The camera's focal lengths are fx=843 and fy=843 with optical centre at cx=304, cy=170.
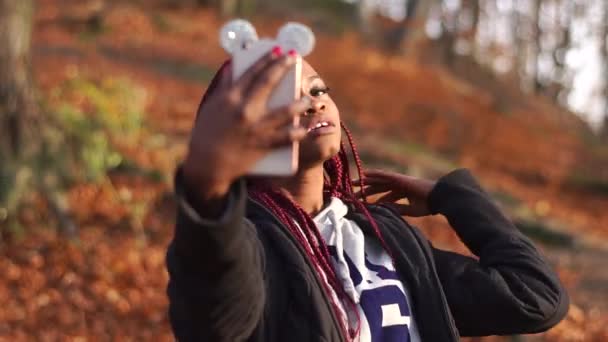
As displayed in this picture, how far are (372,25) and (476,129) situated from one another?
25.1 ft

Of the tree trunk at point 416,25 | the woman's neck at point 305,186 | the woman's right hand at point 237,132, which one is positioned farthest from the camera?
the tree trunk at point 416,25

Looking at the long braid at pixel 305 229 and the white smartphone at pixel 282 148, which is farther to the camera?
the long braid at pixel 305 229

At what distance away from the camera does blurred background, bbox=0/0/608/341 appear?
651cm

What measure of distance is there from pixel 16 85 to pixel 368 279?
530 cm

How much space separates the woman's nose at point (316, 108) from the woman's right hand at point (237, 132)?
0.51 m

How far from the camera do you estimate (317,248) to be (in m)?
1.98

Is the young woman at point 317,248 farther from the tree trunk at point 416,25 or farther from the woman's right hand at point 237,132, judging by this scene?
the tree trunk at point 416,25

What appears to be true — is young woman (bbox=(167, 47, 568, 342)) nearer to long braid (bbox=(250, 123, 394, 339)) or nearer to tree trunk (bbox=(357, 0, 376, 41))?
long braid (bbox=(250, 123, 394, 339))

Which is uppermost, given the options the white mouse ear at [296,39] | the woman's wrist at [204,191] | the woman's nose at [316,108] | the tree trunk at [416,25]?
the white mouse ear at [296,39]

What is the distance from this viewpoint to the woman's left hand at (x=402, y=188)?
7.92 feet

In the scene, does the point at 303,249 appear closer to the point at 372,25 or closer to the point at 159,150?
the point at 159,150

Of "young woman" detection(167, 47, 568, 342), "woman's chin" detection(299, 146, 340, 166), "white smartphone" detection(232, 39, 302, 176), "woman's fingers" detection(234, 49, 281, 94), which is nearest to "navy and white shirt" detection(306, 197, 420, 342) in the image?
"young woman" detection(167, 47, 568, 342)

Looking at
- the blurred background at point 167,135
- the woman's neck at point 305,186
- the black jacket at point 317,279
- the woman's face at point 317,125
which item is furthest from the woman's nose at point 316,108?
the blurred background at point 167,135

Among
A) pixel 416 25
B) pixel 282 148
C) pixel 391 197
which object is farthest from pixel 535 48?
pixel 282 148
